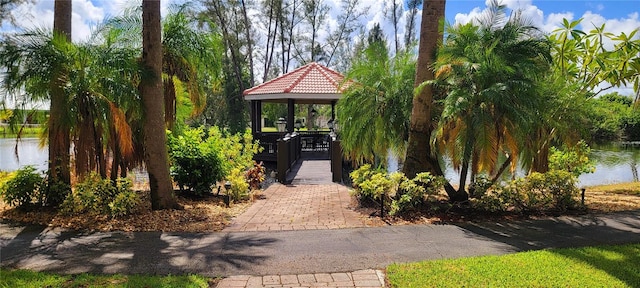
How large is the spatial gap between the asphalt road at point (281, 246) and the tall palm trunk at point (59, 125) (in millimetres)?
1193

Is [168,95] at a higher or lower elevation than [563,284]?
higher

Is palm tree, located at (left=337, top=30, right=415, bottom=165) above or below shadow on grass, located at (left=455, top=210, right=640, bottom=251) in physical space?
above

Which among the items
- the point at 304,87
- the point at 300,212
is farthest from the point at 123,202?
the point at 304,87

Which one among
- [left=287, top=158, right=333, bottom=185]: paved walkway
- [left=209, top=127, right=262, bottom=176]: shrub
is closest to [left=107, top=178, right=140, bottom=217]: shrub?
[left=209, top=127, right=262, bottom=176]: shrub

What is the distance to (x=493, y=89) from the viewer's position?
5.64m

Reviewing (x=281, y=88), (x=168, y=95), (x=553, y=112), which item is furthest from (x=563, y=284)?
(x=281, y=88)

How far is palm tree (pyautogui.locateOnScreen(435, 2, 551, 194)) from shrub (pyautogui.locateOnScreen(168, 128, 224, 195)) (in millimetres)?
4640

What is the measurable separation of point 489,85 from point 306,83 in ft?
33.1

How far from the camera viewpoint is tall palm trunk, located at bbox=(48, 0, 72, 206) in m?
5.84

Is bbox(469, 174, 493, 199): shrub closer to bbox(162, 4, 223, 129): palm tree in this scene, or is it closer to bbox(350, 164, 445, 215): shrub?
bbox(350, 164, 445, 215): shrub

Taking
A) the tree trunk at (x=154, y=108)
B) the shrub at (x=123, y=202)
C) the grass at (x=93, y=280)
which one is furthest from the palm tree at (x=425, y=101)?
the shrub at (x=123, y=202)

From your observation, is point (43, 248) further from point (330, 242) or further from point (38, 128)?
point (330, 242)

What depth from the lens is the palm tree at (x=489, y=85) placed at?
5.78 m

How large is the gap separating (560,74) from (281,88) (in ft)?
32.1
